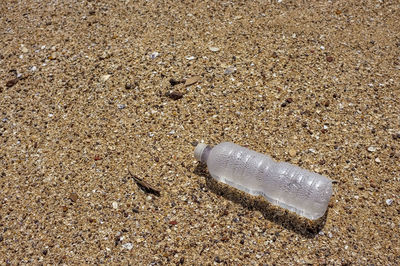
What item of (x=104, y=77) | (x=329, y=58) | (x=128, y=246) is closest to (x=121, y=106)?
(x=104, y=77)

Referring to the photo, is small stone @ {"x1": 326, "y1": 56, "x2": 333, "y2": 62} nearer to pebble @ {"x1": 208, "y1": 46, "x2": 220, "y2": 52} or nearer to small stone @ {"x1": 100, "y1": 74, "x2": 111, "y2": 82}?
pebble @ {"x1": 208, "y1": 46, "x2": 220, "y2": 52}

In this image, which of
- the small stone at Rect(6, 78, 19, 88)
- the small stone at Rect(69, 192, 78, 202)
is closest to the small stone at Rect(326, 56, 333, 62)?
the small stone at Rect(69, 192, 78, 202)

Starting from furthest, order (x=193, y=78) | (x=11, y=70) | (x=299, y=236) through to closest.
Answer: (x=11, y=70) → (x=193, y=78) → (x=299, y=236)

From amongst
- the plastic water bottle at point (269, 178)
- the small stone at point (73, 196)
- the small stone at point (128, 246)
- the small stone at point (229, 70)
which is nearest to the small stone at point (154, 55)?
the small stone at point (229, 70)

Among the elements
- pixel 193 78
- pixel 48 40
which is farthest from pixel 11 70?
pixel 193 78

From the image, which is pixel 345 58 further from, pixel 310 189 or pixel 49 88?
pixel 49 88

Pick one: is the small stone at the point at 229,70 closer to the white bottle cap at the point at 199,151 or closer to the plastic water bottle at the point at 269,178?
the plastic water bottle at the point at 269,178
